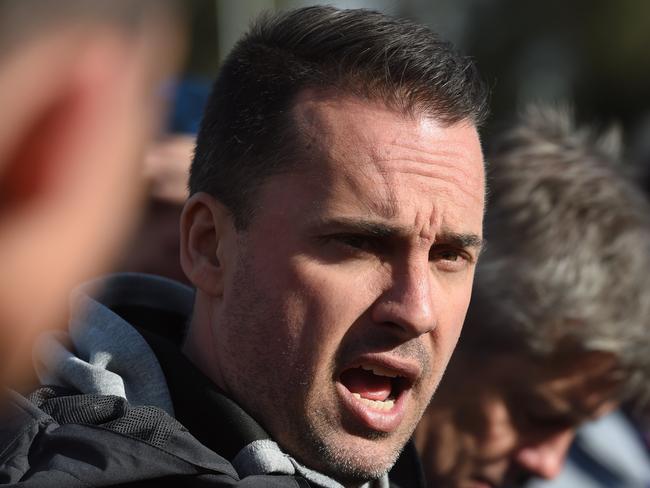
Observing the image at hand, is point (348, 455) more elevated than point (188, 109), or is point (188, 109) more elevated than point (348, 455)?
point (188, 109)

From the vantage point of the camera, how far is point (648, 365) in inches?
171

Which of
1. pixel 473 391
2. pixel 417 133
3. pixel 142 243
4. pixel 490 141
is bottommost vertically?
pixel 473 391

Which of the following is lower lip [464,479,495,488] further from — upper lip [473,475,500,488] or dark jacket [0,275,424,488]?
dark jacket [0,275,424,488]

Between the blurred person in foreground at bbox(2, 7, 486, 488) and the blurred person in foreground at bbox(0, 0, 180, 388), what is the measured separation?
142 centimetres

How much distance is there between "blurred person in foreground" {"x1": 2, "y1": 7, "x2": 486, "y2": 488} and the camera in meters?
2.41

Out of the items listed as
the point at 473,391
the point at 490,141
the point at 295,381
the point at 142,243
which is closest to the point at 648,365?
the point at 473,391

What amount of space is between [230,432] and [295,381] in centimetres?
19

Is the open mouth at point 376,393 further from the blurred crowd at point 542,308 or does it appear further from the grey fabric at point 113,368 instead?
the blurred crowd at point 542,308

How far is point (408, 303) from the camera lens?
95.1 inches

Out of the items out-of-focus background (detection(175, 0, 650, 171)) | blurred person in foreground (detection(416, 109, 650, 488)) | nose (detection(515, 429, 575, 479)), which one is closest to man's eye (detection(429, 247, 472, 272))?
blurred person in foreground (detection(416, 109, 650, 488))

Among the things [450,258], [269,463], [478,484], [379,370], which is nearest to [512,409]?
[478,484]

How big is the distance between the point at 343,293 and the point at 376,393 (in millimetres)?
249

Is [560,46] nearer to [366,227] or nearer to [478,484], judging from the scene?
[478,484]

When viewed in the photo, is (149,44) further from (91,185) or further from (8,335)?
(8,335)
